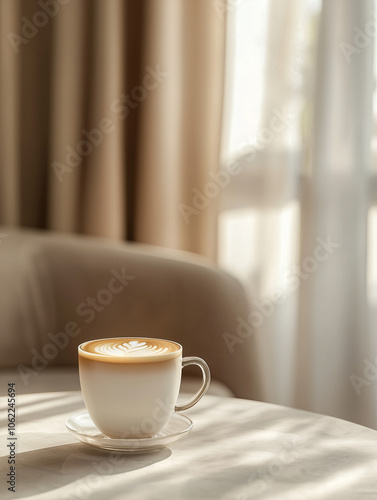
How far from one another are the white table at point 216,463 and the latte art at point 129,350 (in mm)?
91

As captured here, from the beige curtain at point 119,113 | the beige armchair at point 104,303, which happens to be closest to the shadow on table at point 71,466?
the beige armchair at point 104,303

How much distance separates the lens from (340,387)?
1.61 metres

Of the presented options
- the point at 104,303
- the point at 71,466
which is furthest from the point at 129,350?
the point at 104,303

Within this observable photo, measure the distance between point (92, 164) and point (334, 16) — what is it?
72 centimetres

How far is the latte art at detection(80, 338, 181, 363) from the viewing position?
0.61m

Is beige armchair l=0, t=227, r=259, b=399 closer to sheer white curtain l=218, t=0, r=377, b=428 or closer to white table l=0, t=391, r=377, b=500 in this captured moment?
sheer white curtain l=218, t=0, r=377, b=428

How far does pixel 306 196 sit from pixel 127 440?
1135mm

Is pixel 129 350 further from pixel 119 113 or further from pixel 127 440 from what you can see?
pixel 119 113

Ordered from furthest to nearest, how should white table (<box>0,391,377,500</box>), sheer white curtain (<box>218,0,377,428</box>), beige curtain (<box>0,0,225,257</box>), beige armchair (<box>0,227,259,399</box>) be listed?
beige curtain (<box>0,0,225,257</box>) → sheer white curtain (<box>218,0,377,428</box>) → beige armchair (<box>0,227,259,399</box>) → white table (<box>0,391,377,500</box>)

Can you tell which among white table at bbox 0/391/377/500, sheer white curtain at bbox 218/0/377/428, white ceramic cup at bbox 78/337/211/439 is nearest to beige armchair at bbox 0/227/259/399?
sheer white curtain at bbox 218/0/377/428

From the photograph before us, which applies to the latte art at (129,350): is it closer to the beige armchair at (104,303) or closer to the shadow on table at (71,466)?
the shadow on table at (71,466)

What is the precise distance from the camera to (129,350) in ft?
2.12

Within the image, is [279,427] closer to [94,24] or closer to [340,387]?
[340,387]

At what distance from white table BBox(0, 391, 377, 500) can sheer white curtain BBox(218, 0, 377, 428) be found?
2.76ft
